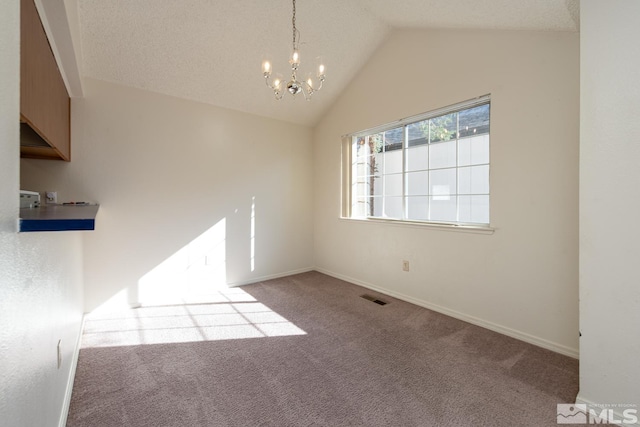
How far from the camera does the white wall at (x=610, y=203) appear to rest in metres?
1.54

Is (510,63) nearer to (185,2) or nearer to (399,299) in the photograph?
(399,299)

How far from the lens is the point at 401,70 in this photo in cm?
341

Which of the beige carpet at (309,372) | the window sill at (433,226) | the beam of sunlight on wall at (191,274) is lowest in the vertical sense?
the beige carpet at (309,372)

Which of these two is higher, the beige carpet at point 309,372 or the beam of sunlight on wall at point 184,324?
the beam of sunlight on wall at point 184,324

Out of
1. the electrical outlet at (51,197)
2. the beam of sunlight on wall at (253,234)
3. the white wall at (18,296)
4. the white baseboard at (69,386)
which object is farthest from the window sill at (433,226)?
the electrical outlet at (51,197)

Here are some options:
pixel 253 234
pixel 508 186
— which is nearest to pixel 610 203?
pixel 508 186

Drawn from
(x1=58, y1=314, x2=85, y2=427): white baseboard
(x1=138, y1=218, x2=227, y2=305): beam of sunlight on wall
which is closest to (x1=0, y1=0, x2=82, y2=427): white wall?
(x1=58, y1=314, x2=85, y2=427): white baseboard

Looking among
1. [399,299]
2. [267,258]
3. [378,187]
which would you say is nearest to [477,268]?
[399,299]

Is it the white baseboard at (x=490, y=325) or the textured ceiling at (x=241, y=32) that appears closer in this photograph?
the white baseboard at (x=490, y=325)

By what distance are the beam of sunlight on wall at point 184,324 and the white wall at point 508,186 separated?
168 cm

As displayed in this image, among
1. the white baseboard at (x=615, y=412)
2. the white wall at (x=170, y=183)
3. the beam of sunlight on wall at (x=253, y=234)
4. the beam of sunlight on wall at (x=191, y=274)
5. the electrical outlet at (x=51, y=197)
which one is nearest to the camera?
the white baseboard at (x=615, y=412)

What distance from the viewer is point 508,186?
257cm

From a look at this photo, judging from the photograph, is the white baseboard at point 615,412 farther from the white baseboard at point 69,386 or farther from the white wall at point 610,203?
the white baseboard at point 69,386

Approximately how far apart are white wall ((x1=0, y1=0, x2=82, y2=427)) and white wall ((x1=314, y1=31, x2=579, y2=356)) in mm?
3137
